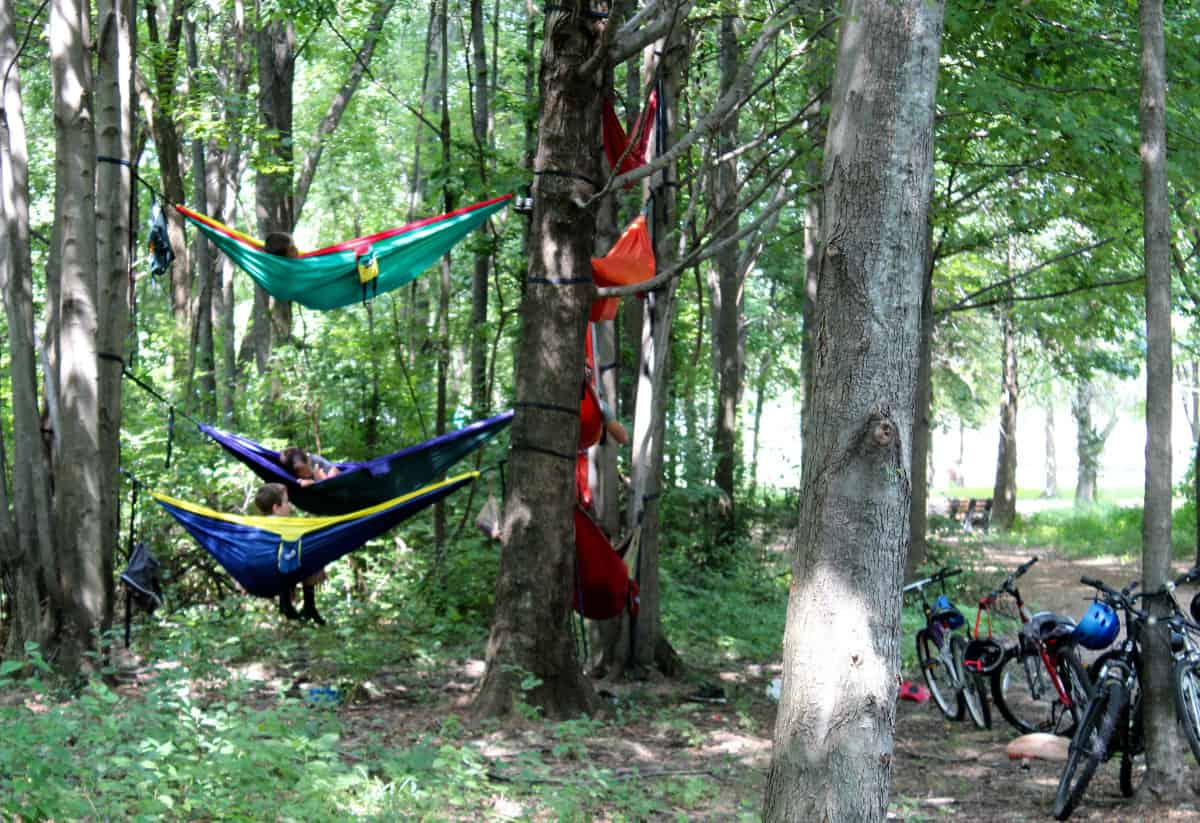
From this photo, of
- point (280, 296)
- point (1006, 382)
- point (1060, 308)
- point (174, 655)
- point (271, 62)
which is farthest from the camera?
point (1006, 382)

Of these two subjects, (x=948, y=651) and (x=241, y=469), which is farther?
(x=241, y=469)

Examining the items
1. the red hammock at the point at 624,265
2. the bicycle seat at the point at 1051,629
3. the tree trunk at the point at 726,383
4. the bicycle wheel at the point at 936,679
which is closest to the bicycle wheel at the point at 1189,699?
the bicycle seat at the point at 1051,629

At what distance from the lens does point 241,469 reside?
8539 mm

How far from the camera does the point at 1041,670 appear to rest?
6539 millimetres

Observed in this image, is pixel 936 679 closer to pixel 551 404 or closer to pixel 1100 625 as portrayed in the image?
pixel 1100 625

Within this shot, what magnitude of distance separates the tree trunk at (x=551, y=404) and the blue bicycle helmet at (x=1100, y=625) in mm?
2276

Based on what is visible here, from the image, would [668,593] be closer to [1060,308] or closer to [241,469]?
[241,469]

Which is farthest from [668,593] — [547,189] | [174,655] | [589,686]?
[174,655]

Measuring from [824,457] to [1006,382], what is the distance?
17.5m

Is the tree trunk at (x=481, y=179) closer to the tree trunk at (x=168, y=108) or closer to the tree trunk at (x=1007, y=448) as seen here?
the tree trunk at (x=168, y=108)

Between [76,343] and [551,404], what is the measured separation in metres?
2.31

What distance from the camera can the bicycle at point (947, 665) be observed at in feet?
21.4

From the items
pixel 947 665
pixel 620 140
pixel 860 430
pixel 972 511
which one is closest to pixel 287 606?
pixel 620 140

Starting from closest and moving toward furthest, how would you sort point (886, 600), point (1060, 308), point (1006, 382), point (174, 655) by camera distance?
point (886, 600), point (174, 655), point (1060, 308), point (1006, 382)
